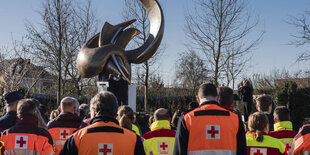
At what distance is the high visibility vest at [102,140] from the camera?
275cm

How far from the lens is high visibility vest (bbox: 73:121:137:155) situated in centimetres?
275

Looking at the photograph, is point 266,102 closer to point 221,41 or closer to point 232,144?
point 232,144

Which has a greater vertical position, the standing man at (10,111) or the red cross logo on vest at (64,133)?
the standing man at (10,111)

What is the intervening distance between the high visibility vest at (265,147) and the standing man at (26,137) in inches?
87.7

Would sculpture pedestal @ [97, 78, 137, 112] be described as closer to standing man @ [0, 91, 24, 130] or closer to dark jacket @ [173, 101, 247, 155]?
standing man @ [0, 91, 24, 130]

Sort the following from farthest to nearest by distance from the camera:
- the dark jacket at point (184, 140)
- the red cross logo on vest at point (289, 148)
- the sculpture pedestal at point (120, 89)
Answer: the sculpture pedestal at point (120, 89) < the red cross logo on vest at point (289, 148) < the dark jacket at point (184, 140)

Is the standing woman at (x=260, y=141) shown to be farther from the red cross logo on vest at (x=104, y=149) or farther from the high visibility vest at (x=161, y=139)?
the red cross logo on vest at (x=104, y=149)

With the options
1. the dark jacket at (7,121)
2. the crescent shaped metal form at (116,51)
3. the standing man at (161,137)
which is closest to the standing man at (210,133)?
the standing man at (161,137)

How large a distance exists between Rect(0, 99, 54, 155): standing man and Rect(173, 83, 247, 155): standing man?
1.43 metres

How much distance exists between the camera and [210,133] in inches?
132

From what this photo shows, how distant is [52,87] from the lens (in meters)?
25.0

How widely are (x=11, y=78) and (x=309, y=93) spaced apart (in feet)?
52.6

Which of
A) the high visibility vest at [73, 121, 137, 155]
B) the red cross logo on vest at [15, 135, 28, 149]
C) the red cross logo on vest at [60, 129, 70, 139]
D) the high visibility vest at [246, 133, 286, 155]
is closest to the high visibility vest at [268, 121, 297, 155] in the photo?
the high visibility vest at [246, 133, 286, 155]

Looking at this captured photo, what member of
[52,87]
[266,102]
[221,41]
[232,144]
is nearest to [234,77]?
[221,41]
